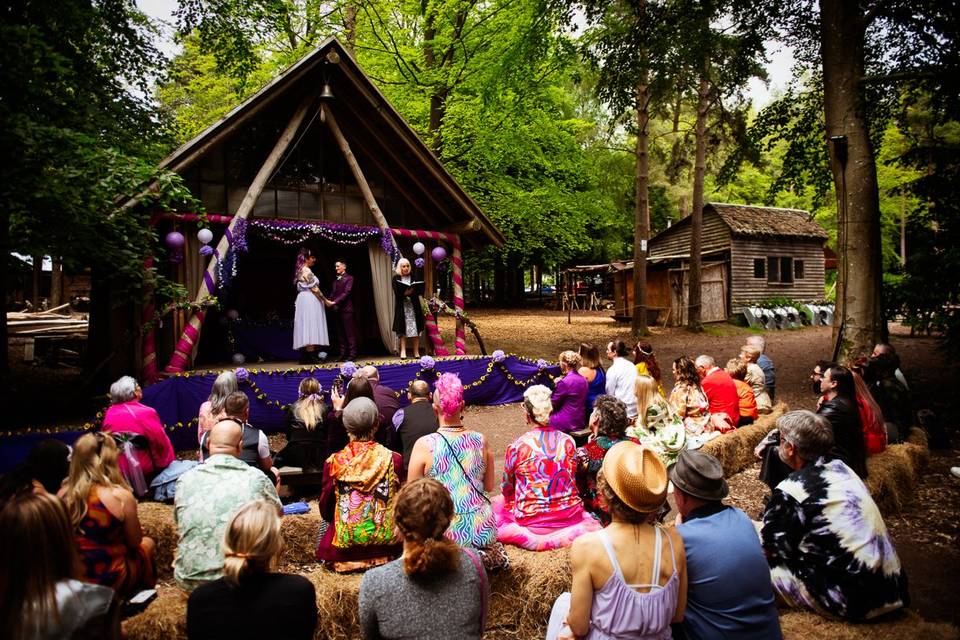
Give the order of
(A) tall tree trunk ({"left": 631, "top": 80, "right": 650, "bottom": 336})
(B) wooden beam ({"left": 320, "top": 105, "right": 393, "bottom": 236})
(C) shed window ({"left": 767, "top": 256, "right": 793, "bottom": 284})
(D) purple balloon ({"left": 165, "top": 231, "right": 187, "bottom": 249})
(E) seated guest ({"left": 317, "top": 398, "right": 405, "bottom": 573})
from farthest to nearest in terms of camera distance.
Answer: (C) shed window ({"left": 767, "top": 256, "right": 793, "bottom": 284}), (A) tall tree trunk ({"left": 631, "top": 80, "right": 650, "bottom": 336}), (B) wooden beam ({"left": 320, "top": 105, "right": 393, "bottom": 236}), (D) purple balloon ({"left": 165, "top": 231, "right": 187, "bottom": 249}), (E) seated guest ({"left": 317, "top": 398, "right": 405, "bottom": 573})

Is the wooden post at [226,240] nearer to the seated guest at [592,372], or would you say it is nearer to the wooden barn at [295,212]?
the wooden barn at [295,212]

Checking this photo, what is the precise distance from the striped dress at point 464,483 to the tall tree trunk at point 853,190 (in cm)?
752

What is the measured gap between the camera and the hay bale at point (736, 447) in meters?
6.09

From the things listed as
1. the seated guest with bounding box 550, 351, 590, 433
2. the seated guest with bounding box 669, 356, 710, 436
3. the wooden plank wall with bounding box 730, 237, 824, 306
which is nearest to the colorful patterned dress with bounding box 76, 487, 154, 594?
the seated guest with bounding box 550, 351, 590, 433

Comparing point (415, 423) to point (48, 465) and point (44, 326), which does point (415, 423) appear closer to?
point (48, 465)

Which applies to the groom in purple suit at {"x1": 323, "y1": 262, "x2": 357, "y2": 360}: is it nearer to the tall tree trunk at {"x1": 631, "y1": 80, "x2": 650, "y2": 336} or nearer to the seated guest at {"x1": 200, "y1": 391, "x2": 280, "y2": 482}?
the seated guest at {"x1": 200, "y1": 391, "x2": 280, "y2": 482}

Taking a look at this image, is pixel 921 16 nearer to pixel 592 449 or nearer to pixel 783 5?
pixel 783 5

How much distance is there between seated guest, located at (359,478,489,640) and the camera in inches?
87.1

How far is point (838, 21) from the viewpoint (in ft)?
29.3

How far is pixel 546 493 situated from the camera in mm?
4039

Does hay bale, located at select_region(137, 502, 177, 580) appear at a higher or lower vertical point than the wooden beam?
lower

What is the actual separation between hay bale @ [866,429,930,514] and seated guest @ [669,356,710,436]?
5.18 ft

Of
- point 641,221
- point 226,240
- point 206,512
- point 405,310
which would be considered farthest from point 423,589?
point 641,221

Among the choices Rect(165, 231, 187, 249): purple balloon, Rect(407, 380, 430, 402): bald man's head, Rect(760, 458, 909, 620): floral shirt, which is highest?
Rect(165, 231, 187, 249): purple balloon
